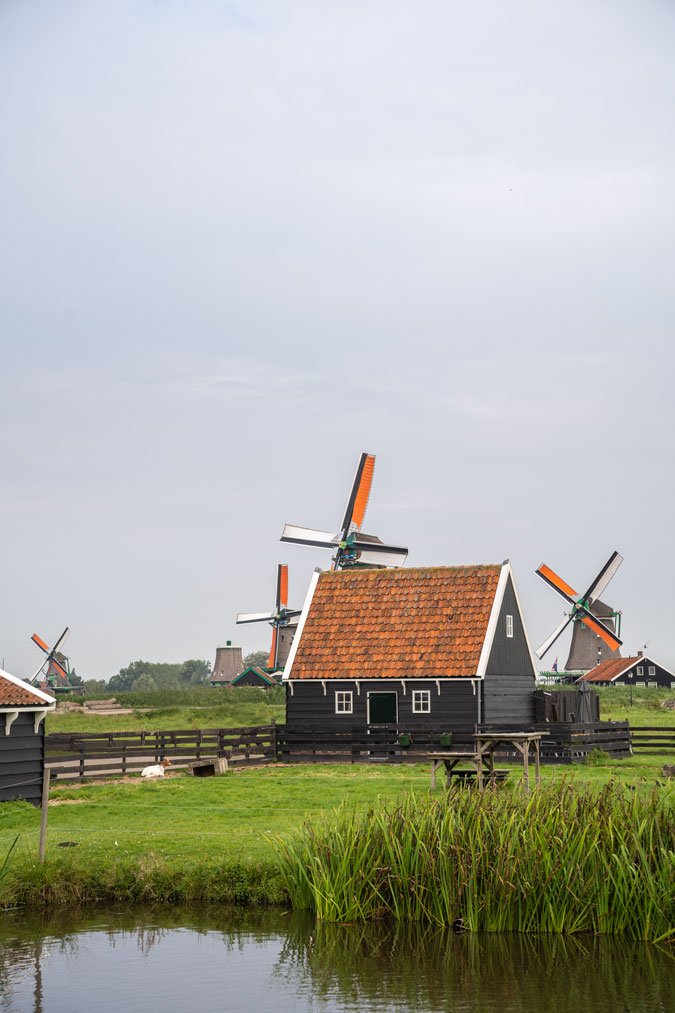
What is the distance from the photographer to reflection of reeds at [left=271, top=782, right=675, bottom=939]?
45.5 ft

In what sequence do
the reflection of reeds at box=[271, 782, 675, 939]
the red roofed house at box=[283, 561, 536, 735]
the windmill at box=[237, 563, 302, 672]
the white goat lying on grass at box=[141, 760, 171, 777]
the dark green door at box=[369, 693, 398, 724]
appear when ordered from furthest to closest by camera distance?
the windmill at box=[237, 563, 302, 672], the dark green door at box=[369, 693, 398, 724], the red roofed house at box=[283, 561, 536, 735], the white goat lying on grass at box=[141, 760, 171, 777], the reflection of reeds at box=[271, 782, 675, 939]

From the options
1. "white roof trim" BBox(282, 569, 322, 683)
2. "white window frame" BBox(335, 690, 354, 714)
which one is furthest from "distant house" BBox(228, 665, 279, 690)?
"white window frame" BBox(335, 690, 354, 714)

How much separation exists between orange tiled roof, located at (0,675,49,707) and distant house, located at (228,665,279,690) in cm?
7054

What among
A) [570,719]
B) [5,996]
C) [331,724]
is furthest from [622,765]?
[5,996]

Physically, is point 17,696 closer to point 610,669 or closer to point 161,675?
point 610,669

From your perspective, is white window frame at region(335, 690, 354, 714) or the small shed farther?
white window frame at region(335, 690, 354, 714)

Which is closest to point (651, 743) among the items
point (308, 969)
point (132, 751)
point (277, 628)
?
point (132, 751)

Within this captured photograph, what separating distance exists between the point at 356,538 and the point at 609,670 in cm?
4641

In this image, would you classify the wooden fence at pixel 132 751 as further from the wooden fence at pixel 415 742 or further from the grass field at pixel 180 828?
the wooden fence at pixel 415 742

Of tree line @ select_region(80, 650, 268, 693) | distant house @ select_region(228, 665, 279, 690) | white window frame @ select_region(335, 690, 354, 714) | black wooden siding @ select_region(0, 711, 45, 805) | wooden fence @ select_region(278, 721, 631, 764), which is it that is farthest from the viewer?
tree line @ select_region(80, 650, 268, 693)

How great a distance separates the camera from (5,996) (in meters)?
12.7

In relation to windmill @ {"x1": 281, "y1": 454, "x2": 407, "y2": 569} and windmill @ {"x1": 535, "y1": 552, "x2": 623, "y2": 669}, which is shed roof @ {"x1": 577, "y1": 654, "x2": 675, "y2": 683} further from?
windmill @ {"x1": 281, "y1": 454, "x2": 407, "y2": 569}

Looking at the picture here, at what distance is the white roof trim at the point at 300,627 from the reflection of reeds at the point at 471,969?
2122 centimetres

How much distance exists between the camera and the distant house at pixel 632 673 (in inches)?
3632
